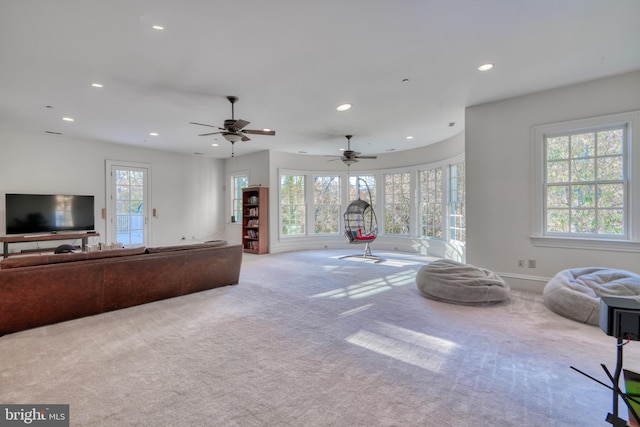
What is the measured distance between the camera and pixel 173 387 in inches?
78.8

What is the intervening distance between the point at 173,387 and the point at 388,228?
726cm

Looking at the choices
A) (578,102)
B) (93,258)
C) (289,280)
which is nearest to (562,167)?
(578,102)

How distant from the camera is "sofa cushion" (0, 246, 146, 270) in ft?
9.45

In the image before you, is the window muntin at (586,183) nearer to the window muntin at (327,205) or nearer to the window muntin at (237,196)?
the window muntin at (327,205)

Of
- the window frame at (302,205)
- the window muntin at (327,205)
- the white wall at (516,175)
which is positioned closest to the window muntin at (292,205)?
the window frame at (302,205)

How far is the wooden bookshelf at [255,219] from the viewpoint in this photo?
25.9 ft

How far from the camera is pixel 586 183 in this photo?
3.89m

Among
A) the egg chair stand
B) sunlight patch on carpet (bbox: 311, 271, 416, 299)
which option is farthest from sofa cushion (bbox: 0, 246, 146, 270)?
the egg chair stand

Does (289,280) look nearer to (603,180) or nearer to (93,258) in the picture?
(93,258)

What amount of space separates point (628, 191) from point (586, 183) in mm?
402

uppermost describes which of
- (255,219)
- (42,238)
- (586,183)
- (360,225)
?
(586,183)

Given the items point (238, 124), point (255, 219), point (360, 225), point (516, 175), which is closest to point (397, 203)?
point (360, 225)

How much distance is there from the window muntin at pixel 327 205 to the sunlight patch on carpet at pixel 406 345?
19.5 feet

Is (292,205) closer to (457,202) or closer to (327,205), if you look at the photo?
(327,205)
